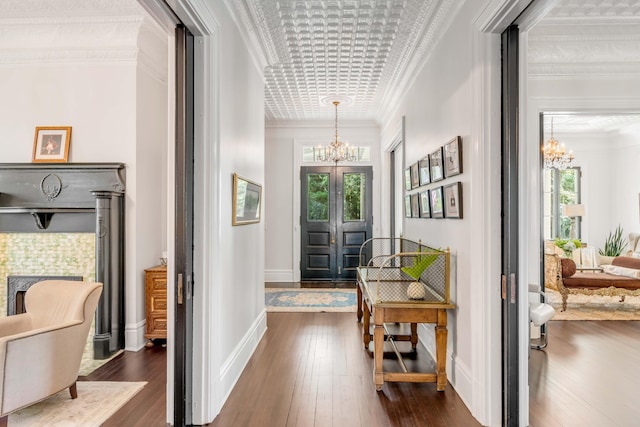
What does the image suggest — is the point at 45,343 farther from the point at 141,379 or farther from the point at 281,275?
the point at 281,275

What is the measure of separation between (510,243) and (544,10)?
1.29 metres

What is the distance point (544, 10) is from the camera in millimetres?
2008

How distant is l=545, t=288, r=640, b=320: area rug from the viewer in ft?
16.2

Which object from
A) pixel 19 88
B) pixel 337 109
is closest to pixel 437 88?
pixel 337 109

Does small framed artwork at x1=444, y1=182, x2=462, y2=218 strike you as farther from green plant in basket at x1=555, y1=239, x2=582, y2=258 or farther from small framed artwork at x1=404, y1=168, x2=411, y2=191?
green plant in basket at x1=555, y1=239, x2=582, y2=258

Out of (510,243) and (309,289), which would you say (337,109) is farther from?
(510,243)

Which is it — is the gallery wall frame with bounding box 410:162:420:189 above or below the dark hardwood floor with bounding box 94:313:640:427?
above

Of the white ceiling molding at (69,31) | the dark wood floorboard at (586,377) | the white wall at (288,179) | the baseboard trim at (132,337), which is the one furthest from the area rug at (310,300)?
the white ceiling molding at (69,31)

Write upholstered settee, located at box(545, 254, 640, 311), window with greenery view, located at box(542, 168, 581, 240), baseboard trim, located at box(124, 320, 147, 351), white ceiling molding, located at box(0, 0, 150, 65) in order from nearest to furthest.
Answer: white ceiling molding, located at box(0, 0, 150, 65)
baseboard trim, located at box(124, 320, 147, 351)
upholstered settee, located at box(545, 254, 640, 311)
window with greenery view, located at box(542, 168, 581, 240)

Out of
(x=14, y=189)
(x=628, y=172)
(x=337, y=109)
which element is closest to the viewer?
(x=14, y=189)

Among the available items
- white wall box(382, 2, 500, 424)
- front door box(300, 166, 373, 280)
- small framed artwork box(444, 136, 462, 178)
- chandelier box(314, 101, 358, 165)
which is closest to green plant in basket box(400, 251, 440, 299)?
white wall box(382, 2, 500, 424)

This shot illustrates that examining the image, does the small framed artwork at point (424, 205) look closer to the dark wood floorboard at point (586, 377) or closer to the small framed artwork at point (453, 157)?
the small framed artwork at point (453, 157)

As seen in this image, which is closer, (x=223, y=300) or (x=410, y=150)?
(x=223, y=300)

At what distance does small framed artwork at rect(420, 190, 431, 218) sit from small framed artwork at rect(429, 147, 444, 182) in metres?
0.23
